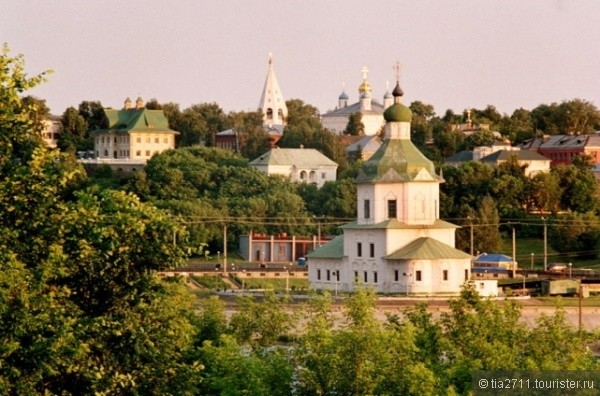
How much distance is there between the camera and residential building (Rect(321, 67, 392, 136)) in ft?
568

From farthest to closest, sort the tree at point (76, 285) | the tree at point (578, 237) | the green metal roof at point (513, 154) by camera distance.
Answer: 1. the green metal roof at point (513, 154)
2. the tree at point (578, 237)
3. the tree at point (76, 285)

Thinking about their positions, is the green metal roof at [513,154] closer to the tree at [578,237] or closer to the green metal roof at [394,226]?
the tree at [578,237]

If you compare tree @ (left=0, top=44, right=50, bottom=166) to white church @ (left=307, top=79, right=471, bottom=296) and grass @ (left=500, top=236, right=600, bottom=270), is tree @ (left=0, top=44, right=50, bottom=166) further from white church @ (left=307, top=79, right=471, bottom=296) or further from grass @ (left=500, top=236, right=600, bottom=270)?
grass @ (left=500, top=236, right=600, bottom=270)

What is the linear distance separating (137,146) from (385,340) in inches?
3928

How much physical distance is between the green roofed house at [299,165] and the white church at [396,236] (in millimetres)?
42120

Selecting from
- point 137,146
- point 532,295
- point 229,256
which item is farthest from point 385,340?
point 137,146

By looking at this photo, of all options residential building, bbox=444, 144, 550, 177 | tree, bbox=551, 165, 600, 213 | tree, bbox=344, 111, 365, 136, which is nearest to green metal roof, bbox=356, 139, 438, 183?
tree, bbox=551, 165, 600, 213

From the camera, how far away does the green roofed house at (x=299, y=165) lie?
4931 inches

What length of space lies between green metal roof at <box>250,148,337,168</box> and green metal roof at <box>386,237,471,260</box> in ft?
148

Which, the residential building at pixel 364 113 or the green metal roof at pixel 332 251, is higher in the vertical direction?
the residential building at pixel 364 113

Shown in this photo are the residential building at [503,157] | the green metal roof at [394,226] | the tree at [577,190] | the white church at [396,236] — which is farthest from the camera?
the residential building at [503,157]

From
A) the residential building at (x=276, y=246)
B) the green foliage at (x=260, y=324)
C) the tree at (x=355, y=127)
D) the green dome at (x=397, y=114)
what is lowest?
the green foliage at (x=260, y=324)

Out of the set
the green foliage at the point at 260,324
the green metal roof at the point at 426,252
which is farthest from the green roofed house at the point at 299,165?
the green foliage at the point at 260,324

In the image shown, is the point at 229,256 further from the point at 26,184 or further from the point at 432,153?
the point at 26,184
